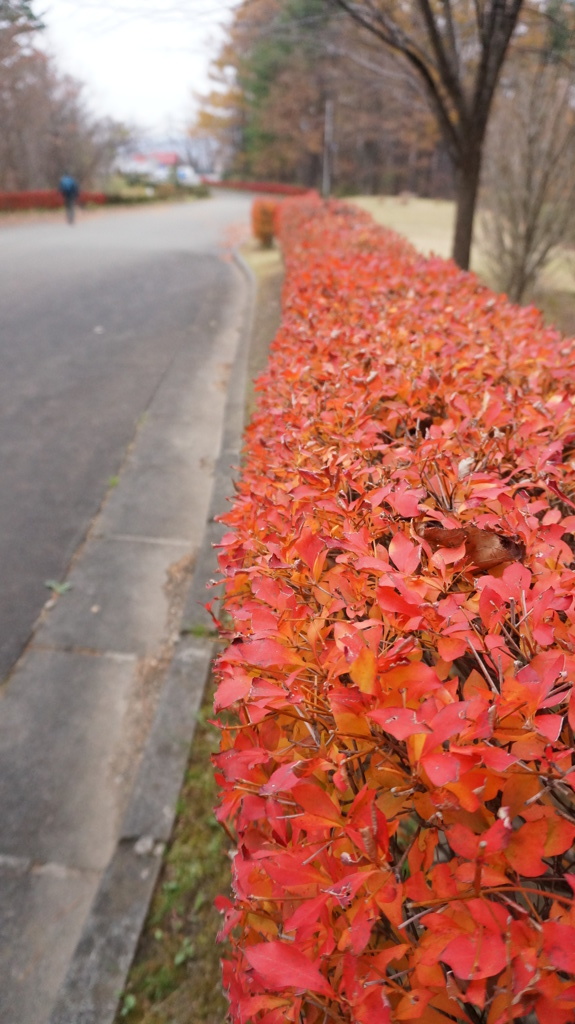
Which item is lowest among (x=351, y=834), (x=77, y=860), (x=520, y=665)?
(x=77, y=860)

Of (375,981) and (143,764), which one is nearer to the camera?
(375,981)

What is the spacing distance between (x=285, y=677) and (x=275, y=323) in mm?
7057

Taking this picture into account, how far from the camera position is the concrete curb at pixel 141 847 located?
6.27ft

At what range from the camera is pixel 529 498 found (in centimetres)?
168

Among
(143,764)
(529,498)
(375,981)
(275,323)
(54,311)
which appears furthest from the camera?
(54,311)

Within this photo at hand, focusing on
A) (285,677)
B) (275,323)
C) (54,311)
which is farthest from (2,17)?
(285,677)

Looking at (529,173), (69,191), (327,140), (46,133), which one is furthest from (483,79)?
(327,140)

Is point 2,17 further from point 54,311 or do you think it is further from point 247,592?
point 247,592

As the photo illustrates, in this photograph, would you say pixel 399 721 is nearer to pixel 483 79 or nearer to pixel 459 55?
pixel 483 79

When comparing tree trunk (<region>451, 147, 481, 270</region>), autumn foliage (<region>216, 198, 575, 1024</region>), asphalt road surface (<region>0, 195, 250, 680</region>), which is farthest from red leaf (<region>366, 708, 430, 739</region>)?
tree trunk (<region>451, 147, 481, 270</region>)

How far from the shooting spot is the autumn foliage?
80cm

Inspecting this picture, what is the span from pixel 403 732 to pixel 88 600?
125 inches

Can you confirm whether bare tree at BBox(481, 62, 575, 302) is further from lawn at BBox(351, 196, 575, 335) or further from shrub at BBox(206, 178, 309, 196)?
shrub at BBox(206, 178, 309, 196)

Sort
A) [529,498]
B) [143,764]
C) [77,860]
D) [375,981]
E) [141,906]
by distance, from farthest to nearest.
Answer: [143,764] < [77,860] < [141,906] < [529,498] < [375,981]
